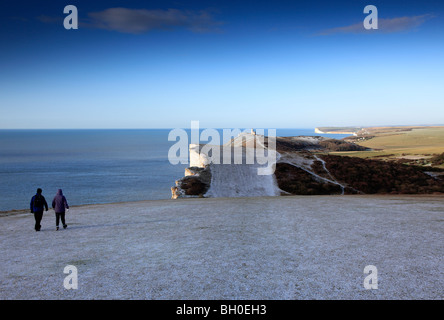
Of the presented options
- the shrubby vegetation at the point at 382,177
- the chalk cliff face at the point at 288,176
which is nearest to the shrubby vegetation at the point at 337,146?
the chalk cliff face at the point at 288,176

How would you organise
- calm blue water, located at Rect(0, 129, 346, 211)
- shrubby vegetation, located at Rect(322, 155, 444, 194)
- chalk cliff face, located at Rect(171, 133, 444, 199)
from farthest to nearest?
calm blue water, located at Rect(0, 129, 346, 211), shrubby vegetation, located at Rect(322, 155, 444, 194), chalk cliff face, located at Rect(171, 133, 444, 199)

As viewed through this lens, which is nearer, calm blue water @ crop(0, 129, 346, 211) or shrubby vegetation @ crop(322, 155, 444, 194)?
shrubby vegetation @ crop(322, 155, 444, 194)

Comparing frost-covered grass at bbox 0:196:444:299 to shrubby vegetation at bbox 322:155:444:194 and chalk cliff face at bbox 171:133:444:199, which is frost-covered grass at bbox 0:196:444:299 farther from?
shrubby vegetation at bbox 322:155:444:194

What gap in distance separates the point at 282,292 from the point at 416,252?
7.44 m

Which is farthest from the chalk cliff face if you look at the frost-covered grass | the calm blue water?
the frost-covered grass

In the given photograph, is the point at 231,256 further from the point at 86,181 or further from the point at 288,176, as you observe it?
the point at 86,181

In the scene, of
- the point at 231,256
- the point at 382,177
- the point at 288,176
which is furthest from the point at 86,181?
the point at 231,256

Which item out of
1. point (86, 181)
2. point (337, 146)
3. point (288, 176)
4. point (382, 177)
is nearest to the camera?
point (288, 176)

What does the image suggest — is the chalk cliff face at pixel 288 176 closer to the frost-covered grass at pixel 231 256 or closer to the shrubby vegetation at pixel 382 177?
the shrubby vegetation at pixel 382 177

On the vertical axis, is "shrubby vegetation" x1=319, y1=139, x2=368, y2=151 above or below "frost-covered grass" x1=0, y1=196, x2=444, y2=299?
above

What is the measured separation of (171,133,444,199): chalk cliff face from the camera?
5731 centimetres

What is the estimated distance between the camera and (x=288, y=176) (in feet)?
211

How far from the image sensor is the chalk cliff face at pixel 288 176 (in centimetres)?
5731
